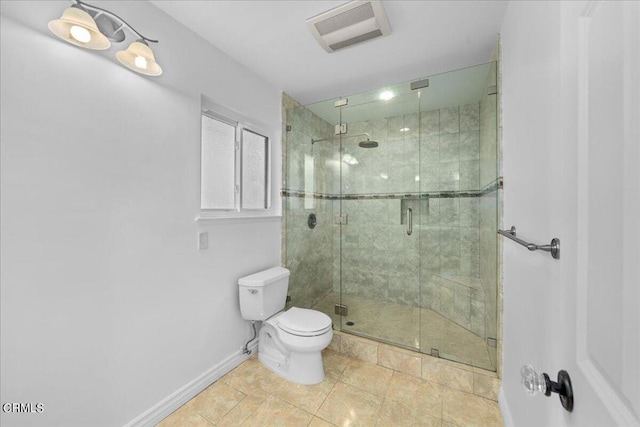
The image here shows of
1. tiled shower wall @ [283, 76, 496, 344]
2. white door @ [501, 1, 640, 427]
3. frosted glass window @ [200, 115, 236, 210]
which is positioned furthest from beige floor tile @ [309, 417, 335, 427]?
frosted glass window @ [200, 115, 236, 210]

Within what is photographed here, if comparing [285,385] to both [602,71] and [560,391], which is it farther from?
[602,71]

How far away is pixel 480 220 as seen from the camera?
7.47 ft

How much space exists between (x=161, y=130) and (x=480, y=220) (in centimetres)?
249

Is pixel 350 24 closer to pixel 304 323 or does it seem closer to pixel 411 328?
pixel 304 323

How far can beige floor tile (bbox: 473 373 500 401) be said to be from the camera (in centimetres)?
168

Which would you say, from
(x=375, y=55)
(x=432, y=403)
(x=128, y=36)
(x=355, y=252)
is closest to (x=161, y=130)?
(x=128, y=36)

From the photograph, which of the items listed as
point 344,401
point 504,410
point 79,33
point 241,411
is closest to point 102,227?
point 79,33

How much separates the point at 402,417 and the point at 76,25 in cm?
247

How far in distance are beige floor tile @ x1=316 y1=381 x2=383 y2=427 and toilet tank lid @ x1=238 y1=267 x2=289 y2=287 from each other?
867 millimetres

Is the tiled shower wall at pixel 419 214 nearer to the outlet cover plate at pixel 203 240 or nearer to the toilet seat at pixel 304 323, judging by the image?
the toilet seat at pixel 304 323

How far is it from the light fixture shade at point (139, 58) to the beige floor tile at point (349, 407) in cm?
211

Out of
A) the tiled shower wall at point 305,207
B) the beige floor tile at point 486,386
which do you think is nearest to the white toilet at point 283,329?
the tiled shower wall at point 305,207

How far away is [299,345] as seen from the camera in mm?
1790

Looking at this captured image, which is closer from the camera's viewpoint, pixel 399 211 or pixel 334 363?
pixel 334 363
